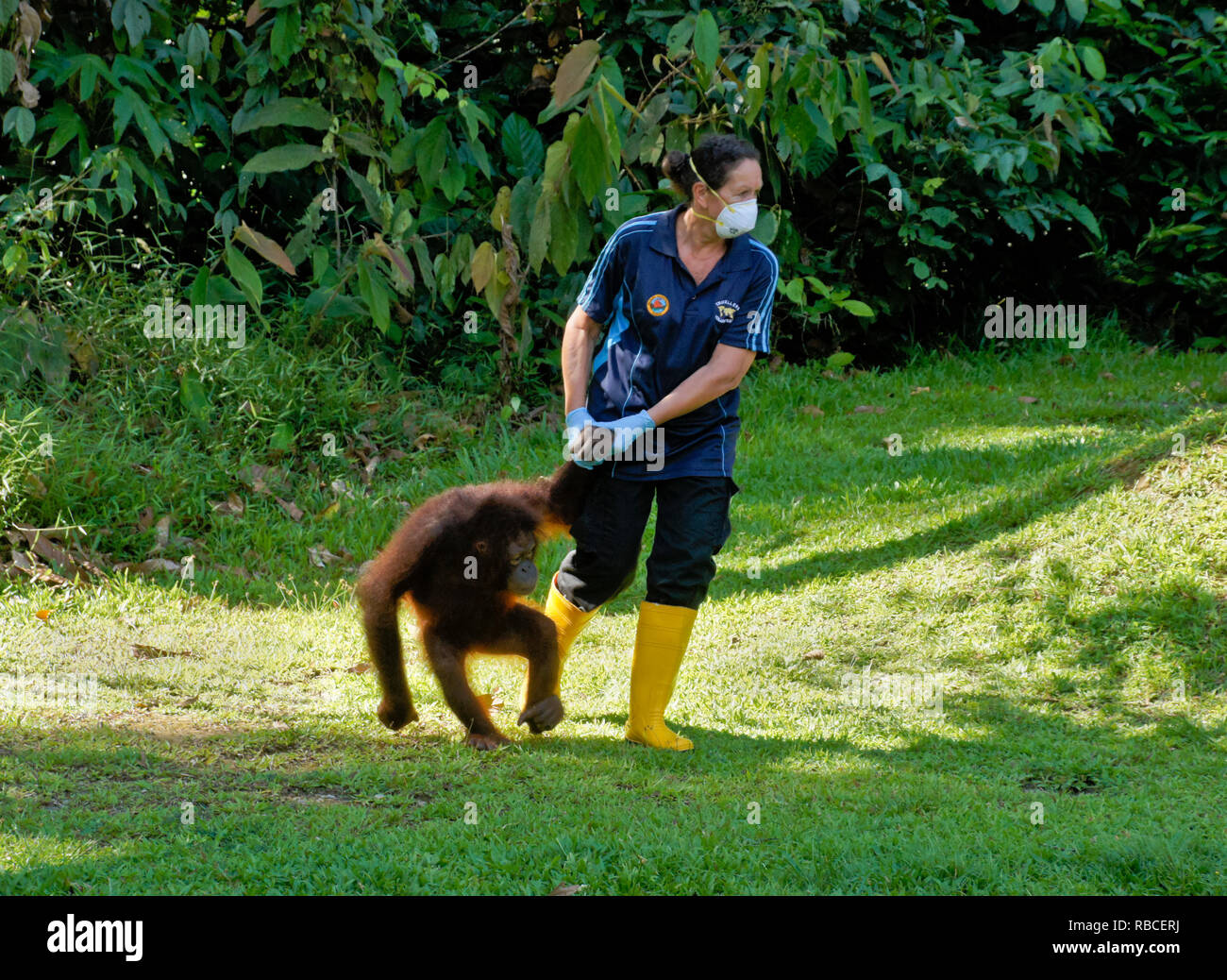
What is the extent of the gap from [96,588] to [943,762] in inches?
177

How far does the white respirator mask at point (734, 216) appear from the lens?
16.4ft

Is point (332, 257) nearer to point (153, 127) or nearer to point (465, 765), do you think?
point (153, 127)

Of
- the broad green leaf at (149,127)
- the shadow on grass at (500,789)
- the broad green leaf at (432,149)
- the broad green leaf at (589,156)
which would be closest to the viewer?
the shadow on grass at (500,789)

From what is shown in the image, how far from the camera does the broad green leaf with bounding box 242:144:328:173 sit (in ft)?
28.5

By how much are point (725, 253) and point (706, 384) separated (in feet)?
1.95

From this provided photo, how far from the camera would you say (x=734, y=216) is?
5.02m

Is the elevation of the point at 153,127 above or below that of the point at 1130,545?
above

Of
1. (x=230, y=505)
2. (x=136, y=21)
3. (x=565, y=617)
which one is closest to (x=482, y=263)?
(x=230, y=505)

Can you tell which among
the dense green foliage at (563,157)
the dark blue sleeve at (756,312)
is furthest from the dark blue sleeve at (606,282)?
the dense green foliage at (563,157)

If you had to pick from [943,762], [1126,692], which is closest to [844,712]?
[943,762]

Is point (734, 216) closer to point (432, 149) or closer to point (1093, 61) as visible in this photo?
point (432, 149)

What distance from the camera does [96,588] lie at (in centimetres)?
696

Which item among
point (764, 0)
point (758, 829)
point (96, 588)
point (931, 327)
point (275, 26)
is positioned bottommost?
point (758, 829)

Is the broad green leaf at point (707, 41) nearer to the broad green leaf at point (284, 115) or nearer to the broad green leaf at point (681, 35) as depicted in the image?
the broad green leaf at point (681, 35)
